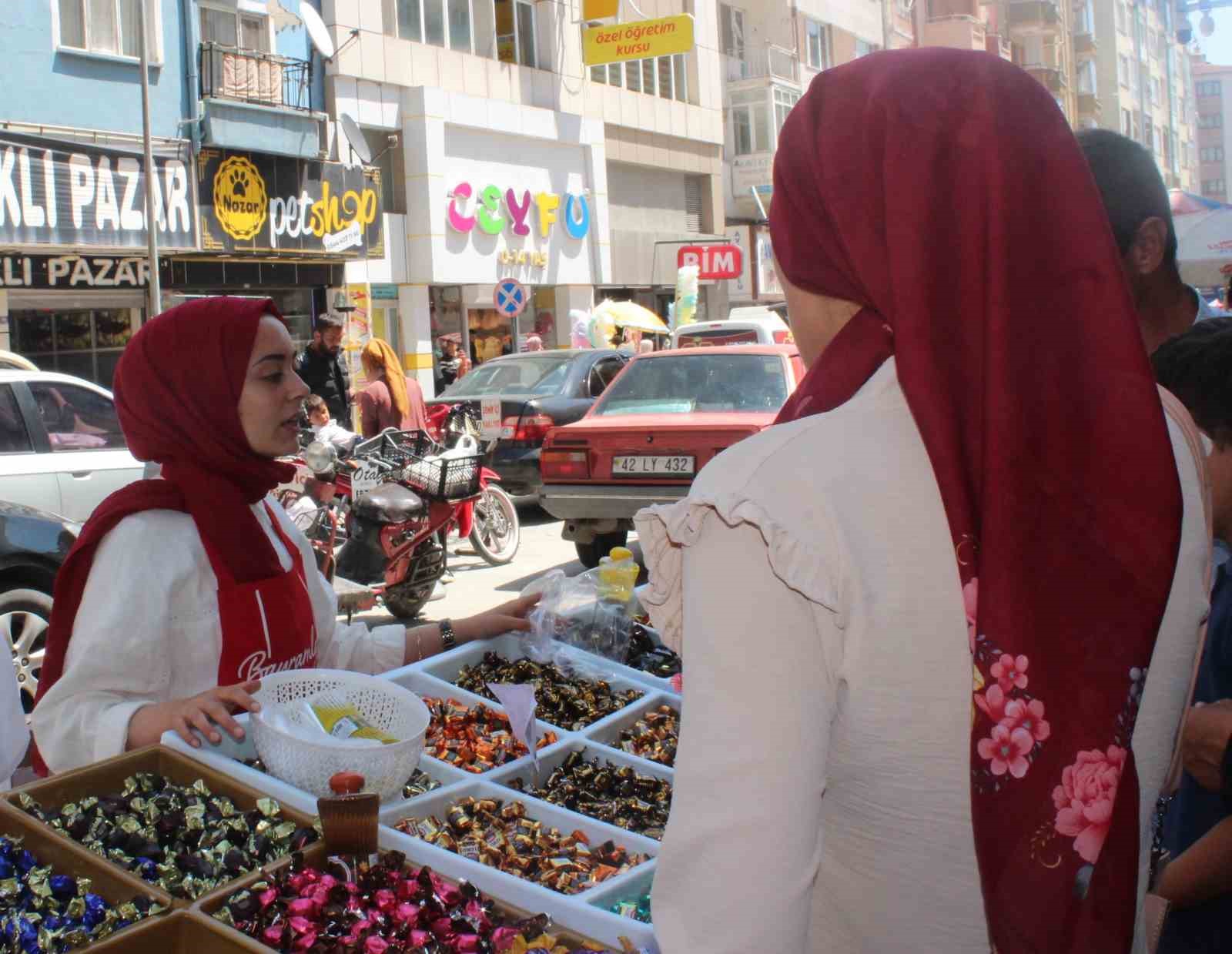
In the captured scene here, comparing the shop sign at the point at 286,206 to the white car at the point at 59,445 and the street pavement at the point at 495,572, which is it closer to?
the street pavement at the point at 495,572

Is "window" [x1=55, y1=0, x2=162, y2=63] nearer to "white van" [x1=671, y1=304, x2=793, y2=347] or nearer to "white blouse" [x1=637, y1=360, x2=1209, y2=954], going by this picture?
"white van" [x1=671, y1=304, x2=793, y2=347]

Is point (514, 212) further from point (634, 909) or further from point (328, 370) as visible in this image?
point (634, 909)

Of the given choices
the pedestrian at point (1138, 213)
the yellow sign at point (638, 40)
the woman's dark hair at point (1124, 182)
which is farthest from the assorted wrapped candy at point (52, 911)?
the yellow sign at point (638, 40)

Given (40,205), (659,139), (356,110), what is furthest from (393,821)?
(659,139)

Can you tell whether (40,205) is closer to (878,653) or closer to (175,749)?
(175,749)

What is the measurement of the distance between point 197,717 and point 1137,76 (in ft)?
252

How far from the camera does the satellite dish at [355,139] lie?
1830 centimetres

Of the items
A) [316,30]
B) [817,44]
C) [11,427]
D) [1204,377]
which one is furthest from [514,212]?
[1204,377]

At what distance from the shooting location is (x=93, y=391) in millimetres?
7828

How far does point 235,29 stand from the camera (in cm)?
1723

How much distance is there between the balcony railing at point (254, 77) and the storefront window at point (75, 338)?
332 centimetres

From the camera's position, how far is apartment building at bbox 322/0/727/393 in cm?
2094

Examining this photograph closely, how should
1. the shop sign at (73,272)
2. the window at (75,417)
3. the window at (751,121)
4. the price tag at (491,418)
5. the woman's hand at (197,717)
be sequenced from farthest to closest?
the window at (751,121), the shop sign at (73,272), the price tag at (491,418), the window at (75,417), the woman's hand at (197,717)

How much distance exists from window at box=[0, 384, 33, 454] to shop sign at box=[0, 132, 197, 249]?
6.94 m
